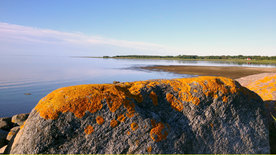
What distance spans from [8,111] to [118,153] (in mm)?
15004

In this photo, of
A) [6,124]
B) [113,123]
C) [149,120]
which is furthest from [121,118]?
[6,124]

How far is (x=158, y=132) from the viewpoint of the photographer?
156 inches

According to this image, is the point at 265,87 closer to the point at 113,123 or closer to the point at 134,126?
the point at 134,126

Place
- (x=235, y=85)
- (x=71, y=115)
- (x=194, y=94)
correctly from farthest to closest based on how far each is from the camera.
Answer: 1. (x=235, y=85)
2. (x=194, y=94)
3. (x=71, y=115)

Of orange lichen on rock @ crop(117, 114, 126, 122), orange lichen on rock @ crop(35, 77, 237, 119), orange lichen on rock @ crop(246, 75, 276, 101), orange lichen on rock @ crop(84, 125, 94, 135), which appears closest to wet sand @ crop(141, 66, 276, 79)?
orange lichen on rock @ crop(246, 75, 276, 101)

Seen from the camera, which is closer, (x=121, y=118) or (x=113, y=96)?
(x=121, y=118)

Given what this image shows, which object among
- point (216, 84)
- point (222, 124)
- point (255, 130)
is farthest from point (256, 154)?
point (216, 84)

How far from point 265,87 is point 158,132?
8.27 metres

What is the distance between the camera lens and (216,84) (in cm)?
501

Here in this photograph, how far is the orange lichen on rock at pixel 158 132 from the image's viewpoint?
3.89m

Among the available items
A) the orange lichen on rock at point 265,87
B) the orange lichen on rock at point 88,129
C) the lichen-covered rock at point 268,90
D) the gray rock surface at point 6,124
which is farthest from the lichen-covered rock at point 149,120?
the gray rock surface at point 6,124

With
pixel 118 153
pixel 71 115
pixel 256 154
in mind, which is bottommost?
pixel 256 154

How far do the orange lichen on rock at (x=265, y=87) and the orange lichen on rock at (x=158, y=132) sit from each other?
22.2 ft

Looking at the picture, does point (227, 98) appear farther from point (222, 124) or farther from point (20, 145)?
point (20, 145)
